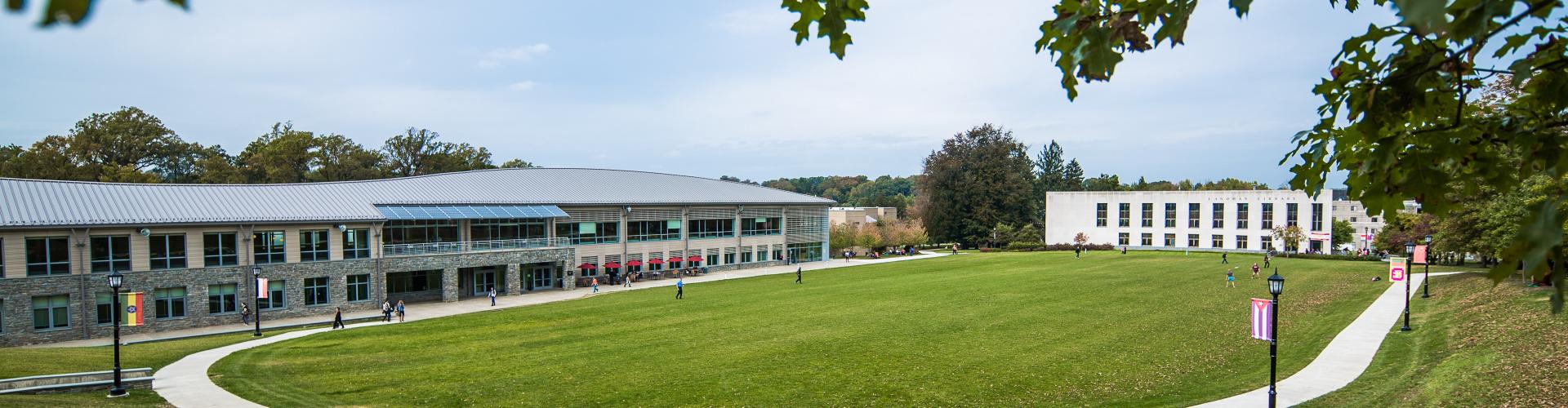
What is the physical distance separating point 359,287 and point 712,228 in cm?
2818

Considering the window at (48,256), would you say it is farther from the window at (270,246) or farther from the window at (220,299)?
the window at (270,246)

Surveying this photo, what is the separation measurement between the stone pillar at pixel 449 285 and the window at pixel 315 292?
626 cm

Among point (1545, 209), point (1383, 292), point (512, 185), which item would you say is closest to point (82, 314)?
point (512, 185)

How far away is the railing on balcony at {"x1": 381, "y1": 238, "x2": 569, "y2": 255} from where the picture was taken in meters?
42.6

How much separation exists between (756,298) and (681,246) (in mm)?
21100

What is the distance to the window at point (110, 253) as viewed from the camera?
32.3m

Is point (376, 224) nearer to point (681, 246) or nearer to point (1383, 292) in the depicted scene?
point (681, 246)

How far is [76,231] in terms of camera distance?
31688 millimetres

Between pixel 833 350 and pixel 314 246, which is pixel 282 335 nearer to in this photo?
pixel 314 246

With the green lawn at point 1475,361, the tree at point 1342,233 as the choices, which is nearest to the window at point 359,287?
the green lawn at point 1475,361

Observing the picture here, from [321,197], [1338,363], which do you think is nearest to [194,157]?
[321,197]

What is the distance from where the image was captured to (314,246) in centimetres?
3841

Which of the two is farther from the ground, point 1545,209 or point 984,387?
point 1545,209

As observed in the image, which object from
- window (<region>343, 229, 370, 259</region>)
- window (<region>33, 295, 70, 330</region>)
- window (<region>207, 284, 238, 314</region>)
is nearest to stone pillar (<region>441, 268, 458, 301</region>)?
window (<region>343, 229, 370, 259</region>)
